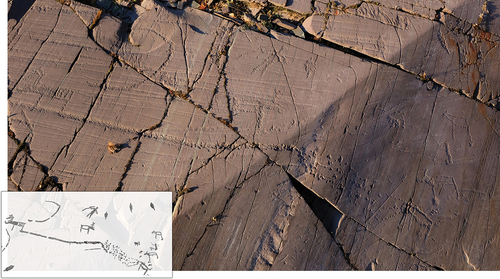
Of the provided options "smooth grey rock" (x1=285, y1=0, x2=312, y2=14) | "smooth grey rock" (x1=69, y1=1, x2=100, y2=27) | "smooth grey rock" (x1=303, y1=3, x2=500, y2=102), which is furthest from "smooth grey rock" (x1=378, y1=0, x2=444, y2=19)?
"smooth grey rock" (x1=69, y1=1, x2=100, y2=27)

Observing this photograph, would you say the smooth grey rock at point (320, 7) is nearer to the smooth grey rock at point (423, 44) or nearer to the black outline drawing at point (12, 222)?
the smooth grey rock at point (423, 44)

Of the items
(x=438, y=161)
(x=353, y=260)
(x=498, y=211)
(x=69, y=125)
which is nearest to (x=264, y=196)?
(x=353, y=260)

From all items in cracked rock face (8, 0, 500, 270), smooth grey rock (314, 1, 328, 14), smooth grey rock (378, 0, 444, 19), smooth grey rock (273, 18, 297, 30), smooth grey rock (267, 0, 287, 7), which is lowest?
cracked rock face (8, 0, 500, 270)

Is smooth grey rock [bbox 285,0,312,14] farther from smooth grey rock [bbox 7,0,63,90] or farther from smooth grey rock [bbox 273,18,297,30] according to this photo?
smooth grey rock [bbox 7,0,63,90]

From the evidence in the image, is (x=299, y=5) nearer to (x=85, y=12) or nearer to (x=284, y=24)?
(x=284, y=24)

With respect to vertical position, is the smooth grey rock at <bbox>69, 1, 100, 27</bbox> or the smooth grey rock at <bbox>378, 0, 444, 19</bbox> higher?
the smooth grey rock at <bbox>378, 0, 444, 19</bbox>

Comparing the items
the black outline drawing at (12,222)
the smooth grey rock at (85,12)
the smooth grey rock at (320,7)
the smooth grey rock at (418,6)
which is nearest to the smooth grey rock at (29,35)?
the smooth grey rock at (85,12)

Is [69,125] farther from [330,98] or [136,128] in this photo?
[330,98]

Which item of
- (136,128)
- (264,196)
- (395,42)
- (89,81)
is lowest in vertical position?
(264,196)
